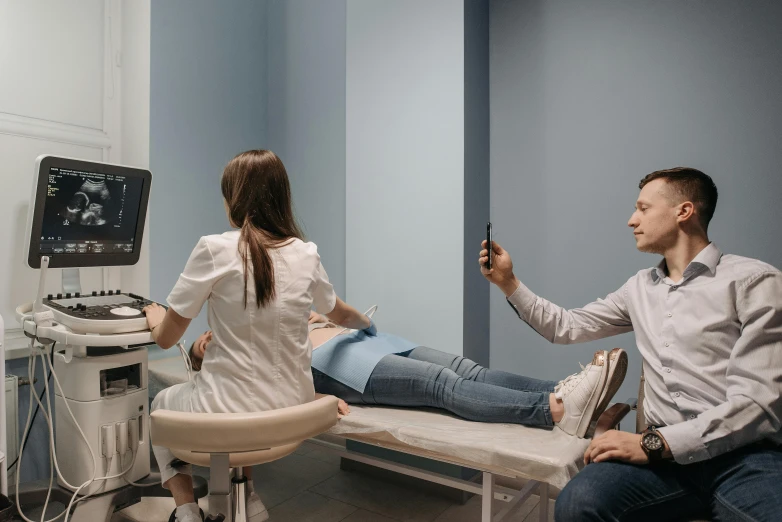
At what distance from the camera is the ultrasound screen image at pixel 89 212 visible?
6.50ft

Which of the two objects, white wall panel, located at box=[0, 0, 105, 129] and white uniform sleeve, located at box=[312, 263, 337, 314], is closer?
white uniform sleeve, located at box=[312, 263, 337, 314]

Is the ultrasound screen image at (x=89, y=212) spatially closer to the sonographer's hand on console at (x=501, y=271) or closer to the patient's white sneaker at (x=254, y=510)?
the patient's white sneaker at (x=254, y=510)

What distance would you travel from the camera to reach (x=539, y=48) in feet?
8.05

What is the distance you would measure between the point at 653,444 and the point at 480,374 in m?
0.71

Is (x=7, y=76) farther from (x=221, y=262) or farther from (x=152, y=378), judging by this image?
(x=221, y=262)

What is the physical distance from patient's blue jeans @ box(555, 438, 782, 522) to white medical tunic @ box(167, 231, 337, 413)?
803 millimetres

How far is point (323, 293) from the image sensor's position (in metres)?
1.71

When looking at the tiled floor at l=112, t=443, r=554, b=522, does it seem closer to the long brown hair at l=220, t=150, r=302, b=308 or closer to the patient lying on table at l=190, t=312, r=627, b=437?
the patient lying on table at l=190, t=312, r=627, b=437

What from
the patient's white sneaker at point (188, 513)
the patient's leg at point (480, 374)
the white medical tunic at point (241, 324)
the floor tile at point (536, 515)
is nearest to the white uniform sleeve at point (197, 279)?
the white medical tunic at point (241, 324)

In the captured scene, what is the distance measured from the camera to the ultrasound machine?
183 centimetres

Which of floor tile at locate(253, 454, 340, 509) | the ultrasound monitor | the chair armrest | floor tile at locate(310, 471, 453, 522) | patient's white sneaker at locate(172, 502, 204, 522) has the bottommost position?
floor tile at locate(310, 471, 453, 522)

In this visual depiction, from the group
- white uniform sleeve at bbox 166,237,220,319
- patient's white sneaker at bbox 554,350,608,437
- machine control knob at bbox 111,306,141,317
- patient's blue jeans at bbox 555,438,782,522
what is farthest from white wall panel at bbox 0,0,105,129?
patient's blue jeans at bbox 555,438,782,522

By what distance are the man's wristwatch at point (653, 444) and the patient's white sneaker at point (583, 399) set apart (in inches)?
9.5

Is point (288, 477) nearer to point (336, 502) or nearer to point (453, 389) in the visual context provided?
point (336, 502)
